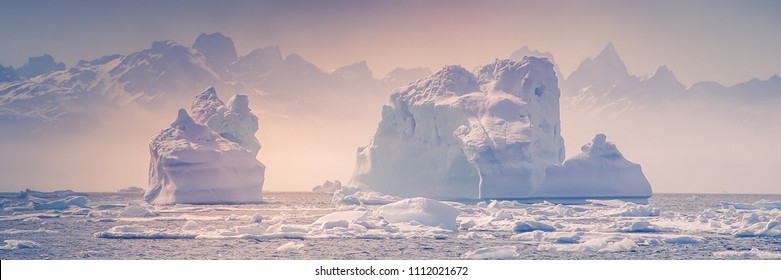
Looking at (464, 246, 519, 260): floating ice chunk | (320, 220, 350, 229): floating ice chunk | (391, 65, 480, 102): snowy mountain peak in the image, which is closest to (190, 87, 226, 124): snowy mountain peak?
(391, 65, 480, 102): snowy mountain peak

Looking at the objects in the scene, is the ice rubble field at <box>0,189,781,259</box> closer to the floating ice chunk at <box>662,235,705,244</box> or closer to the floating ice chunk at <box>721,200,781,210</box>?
the floating ice chunk at <box>662,235,705,244</box>

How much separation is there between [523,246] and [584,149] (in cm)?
2489

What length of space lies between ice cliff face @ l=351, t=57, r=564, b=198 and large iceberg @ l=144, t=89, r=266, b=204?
5.46 m

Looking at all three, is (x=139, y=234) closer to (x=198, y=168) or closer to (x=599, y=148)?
(x=198, y=168)

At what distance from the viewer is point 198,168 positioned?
132 feet

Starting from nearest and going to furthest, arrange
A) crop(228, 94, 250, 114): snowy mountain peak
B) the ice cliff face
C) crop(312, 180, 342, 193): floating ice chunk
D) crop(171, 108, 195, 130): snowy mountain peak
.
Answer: the ice cliff face
crop(171, 108, 195, 130): snowy mountain peak
crop(228, 94, 250, 114): snowy mountain peak
crop(312, 180, 342, 193): floating ice chunk

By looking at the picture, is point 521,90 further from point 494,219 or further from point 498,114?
point 494,219

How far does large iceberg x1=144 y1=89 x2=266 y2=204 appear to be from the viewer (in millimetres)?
39969

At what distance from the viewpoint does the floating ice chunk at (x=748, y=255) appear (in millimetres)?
18516

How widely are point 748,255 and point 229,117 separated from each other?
3174 cm

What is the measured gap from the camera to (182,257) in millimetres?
18828

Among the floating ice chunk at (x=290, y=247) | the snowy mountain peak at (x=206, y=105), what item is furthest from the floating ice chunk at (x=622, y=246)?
the snowy mountain peak at (x=206, y=105)

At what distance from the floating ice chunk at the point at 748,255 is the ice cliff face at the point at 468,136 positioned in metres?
20.3

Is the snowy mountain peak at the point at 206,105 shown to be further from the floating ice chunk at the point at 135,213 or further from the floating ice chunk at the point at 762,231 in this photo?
the floating ice chunk at the point at 762,231
